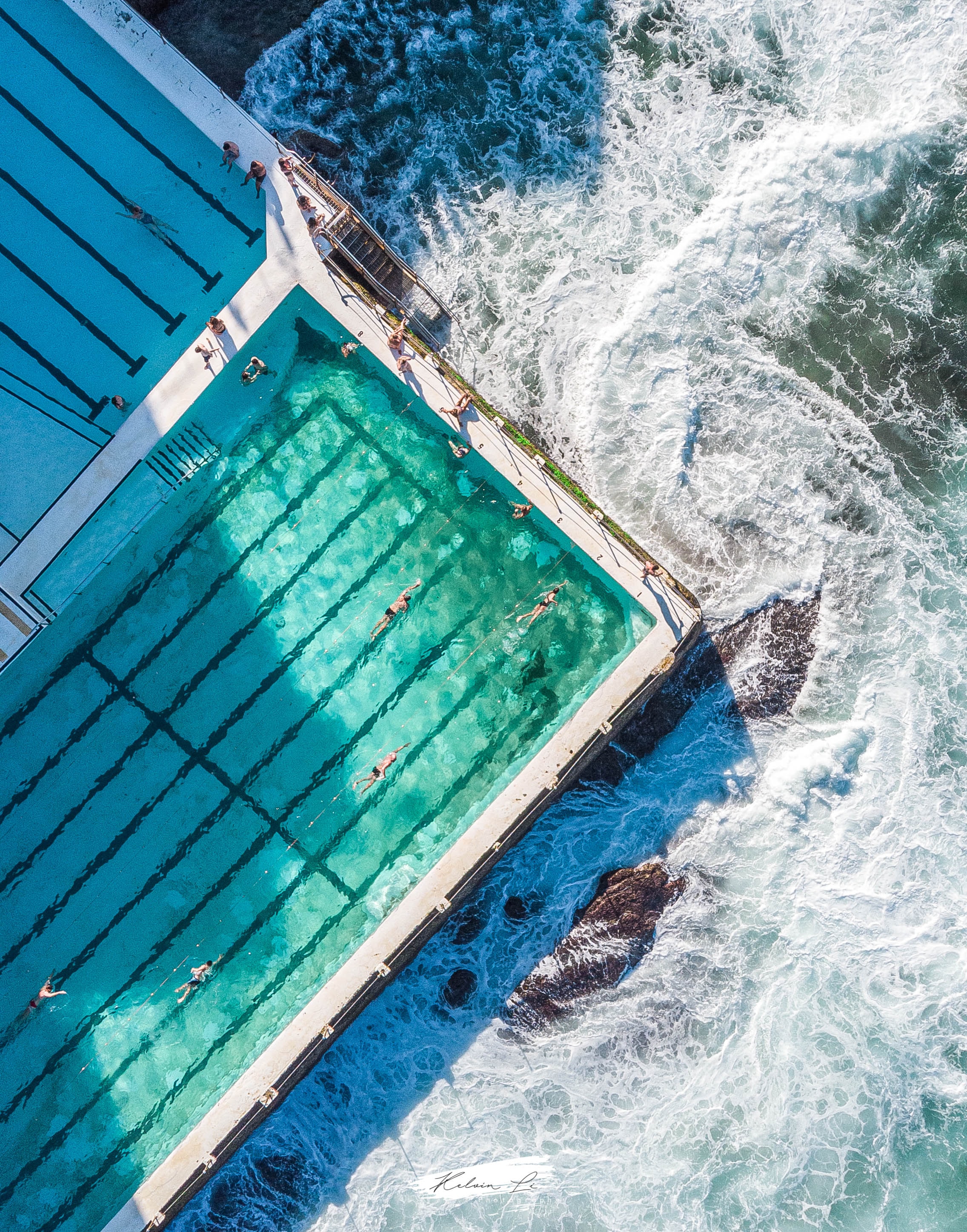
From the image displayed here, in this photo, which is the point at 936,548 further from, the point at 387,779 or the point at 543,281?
the point at 387,779

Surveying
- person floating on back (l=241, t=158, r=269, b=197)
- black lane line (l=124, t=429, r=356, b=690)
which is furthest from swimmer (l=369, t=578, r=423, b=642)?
person floating on back (l=241, t=158, r=269, b=197)

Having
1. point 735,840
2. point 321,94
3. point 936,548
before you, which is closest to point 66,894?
point 735,840

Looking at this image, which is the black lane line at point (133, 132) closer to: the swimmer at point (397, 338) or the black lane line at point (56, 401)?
the swimmer at point (397, 338)

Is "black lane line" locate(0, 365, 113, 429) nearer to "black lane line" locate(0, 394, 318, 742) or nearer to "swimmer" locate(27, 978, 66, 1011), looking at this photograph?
"black lane line" locate(0, 394, 318, 742)

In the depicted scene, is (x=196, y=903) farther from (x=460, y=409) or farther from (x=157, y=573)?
(x=460, y=409)

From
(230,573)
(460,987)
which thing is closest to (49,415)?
(230,573)

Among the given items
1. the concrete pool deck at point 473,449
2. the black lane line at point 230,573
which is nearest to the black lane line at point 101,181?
the concrete pool deck at point 473,449

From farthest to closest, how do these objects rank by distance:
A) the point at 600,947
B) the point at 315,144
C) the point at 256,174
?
the point at 315,144, the point at 600,947, the point at 256,174

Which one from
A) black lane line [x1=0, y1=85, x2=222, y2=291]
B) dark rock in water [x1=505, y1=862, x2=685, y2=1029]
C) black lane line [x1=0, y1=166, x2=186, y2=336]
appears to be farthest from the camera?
dark rock in water [x1=505, y1=862, x2=685, y2=1029]
